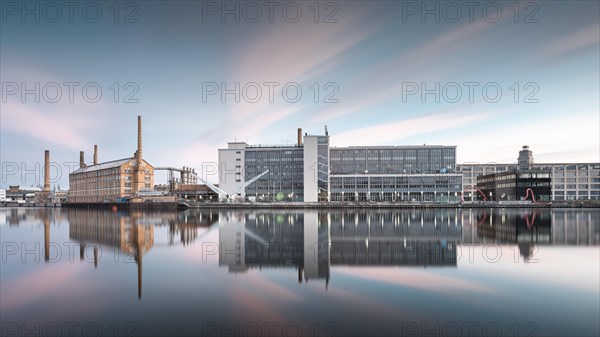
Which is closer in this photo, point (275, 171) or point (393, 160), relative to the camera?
point (275, 171)

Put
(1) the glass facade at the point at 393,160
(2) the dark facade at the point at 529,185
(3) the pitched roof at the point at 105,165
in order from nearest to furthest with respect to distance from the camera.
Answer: (2) the dark facade at the point at 529,185, (1) the glass facade at the point at 393,160, (3) the pitched roof at the point at 105,165

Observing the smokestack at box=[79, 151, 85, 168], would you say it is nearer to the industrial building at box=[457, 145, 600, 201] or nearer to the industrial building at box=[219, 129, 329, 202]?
the industrial building at box=[219, 129, 329, 202]

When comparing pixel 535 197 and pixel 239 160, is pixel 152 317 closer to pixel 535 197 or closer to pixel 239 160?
pixel 239 160

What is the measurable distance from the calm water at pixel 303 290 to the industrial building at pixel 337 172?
80537mm

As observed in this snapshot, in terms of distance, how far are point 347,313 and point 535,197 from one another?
11945 cm

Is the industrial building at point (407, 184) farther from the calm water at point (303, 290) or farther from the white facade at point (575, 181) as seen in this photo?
the calm water at point (303, 290)

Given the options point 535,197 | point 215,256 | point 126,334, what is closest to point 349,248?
point 215,256

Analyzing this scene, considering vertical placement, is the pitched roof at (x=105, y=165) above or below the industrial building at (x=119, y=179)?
above

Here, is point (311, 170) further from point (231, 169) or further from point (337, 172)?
point (231, 169)

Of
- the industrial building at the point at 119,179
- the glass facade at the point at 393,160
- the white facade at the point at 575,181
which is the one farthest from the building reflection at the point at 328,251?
the white facade at the point at 575,181

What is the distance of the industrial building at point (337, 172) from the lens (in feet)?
344

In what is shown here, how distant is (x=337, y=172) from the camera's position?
11619cm

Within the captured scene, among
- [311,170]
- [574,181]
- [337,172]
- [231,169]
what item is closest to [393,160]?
[337,172]

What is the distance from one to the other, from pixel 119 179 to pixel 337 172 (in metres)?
68.9
